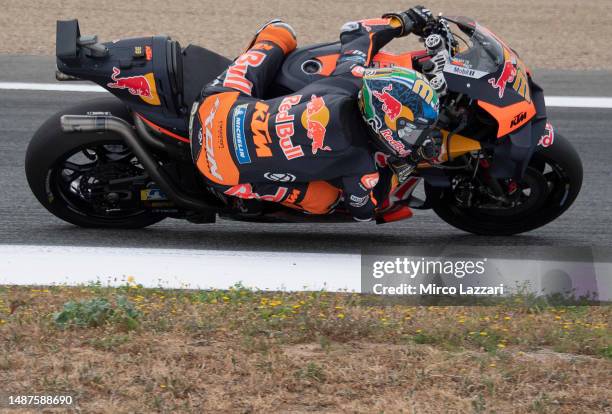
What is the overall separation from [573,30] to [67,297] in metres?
9.93

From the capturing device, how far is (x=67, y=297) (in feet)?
18.7

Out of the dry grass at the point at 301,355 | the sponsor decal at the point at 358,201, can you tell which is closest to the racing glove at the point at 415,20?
the sponsor decal at the point at 358,201

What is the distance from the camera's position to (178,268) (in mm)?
6371

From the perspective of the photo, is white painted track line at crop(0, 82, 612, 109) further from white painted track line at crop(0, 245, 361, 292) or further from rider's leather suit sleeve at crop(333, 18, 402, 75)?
rider's leather suit sleeve at crop(333, 18, 402, 75)

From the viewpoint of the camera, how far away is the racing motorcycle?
619 centimetres

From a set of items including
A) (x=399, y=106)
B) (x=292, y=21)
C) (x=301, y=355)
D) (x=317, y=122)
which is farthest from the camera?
(x=292, y=21)

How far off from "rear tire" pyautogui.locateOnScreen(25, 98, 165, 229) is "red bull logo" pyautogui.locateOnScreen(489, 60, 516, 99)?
2258mm

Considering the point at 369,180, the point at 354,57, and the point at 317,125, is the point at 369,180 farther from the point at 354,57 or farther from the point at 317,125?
the point at 354,57

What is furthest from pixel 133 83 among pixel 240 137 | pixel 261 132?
pixel 261 132

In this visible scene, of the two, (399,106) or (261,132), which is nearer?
(399,106)

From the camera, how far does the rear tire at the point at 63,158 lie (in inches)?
257

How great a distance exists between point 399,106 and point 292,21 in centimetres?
864

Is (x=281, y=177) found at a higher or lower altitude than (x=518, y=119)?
lower

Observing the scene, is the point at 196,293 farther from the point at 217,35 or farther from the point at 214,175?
the point at 217,35
